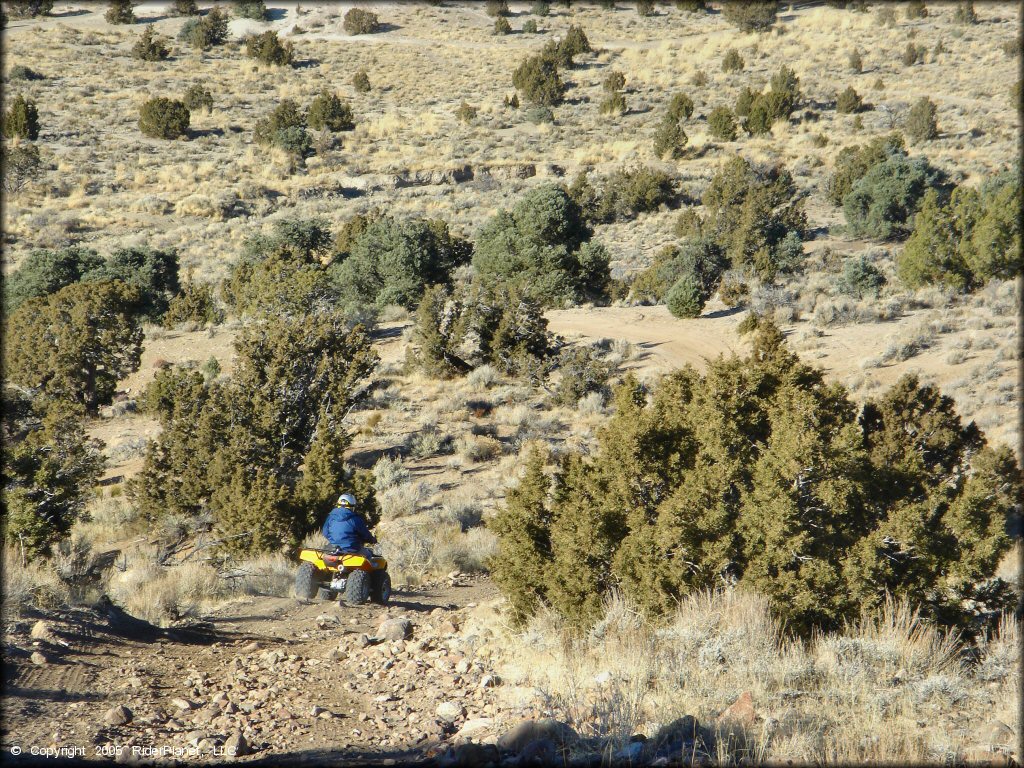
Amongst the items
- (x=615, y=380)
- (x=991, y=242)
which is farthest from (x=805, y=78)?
(x=615, y=380)

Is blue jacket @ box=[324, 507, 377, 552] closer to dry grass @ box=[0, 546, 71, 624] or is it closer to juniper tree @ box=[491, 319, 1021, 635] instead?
juniper tree @ box=[491, 319, 1021, 635]

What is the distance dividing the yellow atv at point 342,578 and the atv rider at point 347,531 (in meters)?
0.08

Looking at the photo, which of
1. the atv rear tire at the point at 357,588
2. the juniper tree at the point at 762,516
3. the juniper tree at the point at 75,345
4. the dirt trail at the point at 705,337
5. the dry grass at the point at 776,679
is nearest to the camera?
the dry grass at the point at 776,679

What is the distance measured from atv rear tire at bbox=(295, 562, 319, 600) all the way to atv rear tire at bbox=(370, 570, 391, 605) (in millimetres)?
612

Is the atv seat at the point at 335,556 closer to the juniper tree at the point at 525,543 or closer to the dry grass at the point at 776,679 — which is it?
the juniper tree at the point at 525,543

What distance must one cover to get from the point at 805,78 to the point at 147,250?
1848 inches

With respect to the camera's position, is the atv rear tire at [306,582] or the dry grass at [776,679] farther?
the atv rear tire at [306,582]

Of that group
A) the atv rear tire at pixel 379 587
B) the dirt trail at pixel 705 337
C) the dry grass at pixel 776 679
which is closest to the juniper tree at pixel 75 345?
the dirt trail at pixel 705 337

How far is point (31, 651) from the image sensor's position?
240 inches

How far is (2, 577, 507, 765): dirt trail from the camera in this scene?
490cm

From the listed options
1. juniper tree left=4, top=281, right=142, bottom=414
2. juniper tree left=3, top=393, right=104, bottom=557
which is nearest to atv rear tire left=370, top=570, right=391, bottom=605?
juniper tree left=3, top=393, right=104, bottom=557

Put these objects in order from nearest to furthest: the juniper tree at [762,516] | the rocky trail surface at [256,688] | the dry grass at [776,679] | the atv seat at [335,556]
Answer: the dry grass at [776,679] < the rocky trail surface at [256,688] < the juniper tree at [762,516] < the atv seat at [335,556]

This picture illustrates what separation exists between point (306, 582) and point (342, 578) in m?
0.40

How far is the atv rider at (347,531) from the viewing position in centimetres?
818
